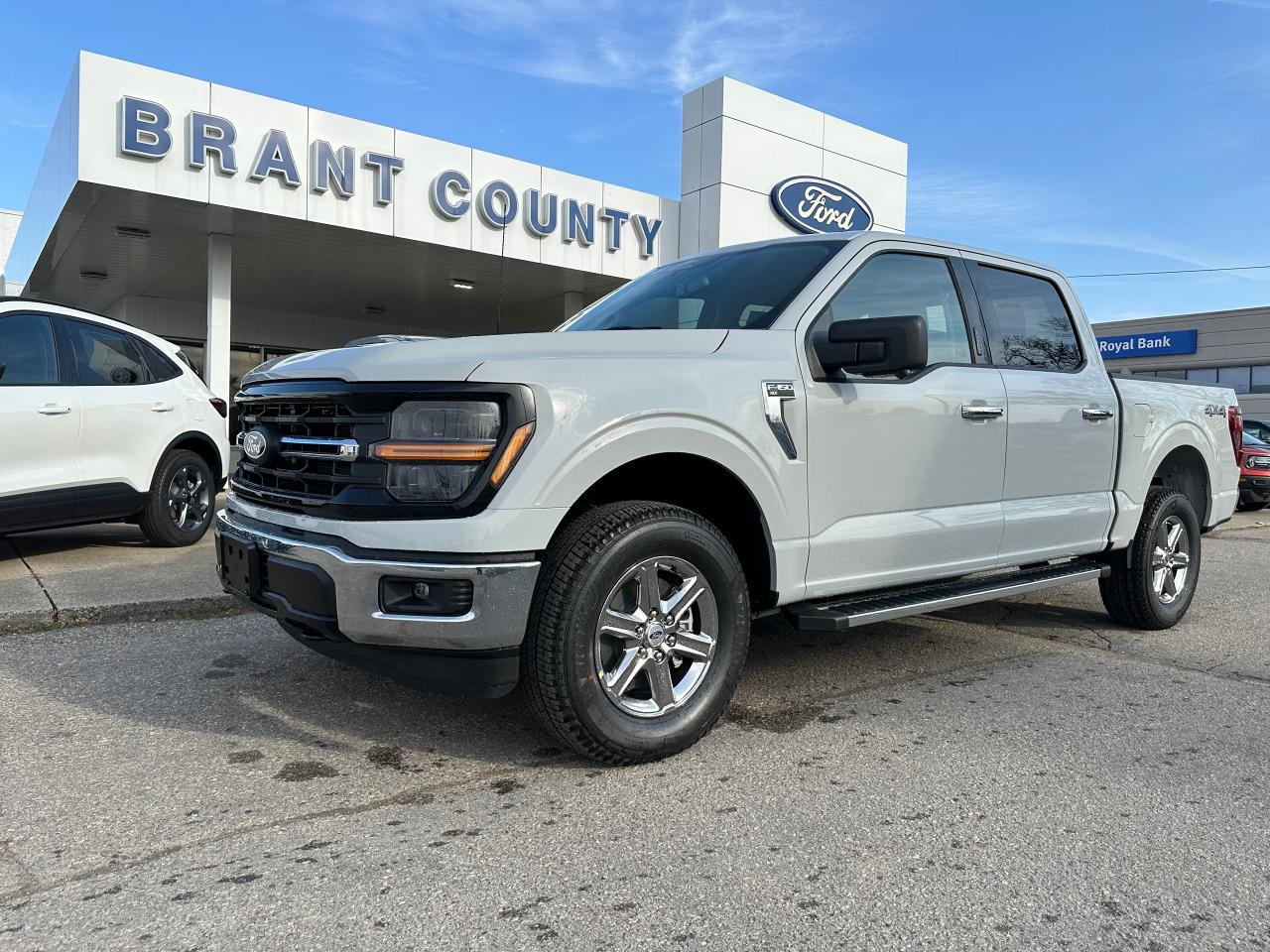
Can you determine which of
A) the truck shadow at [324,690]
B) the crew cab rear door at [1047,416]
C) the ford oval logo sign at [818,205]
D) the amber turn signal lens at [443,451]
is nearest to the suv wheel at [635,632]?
the truck shadow at [324,690]

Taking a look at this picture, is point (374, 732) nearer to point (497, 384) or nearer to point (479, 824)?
point (479, 824)

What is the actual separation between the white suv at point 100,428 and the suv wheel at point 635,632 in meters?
4.57

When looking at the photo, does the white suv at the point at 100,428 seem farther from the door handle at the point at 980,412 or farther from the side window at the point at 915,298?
the door handle at the point at 980,412

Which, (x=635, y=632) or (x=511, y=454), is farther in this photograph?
(x=635, y=632)

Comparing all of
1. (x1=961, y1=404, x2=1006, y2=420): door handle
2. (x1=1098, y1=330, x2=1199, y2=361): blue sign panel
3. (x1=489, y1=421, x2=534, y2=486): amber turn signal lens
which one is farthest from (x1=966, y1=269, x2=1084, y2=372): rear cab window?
(x1=1098, y1=330, x2=1199, y2=361): blue sign panel

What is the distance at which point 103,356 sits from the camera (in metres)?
6.67

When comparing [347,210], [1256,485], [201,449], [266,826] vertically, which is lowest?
[266,826]

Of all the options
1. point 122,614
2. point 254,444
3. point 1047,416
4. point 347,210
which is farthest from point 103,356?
point 347,210

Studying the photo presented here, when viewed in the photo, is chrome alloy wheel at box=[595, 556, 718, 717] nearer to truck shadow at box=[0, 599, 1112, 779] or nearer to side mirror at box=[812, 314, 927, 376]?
truck shadow at box=[0, 599, 1112, 779]

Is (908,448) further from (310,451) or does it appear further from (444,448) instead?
(310,451)

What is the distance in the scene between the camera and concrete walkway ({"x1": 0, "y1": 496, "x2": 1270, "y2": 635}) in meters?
5.06

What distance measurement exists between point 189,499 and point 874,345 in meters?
5.85

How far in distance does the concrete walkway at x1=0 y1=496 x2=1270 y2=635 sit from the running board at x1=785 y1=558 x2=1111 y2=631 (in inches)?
132

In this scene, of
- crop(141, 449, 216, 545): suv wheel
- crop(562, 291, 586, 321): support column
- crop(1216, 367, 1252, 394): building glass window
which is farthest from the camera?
crop(1216, 367, 1252, 394): building glass window
